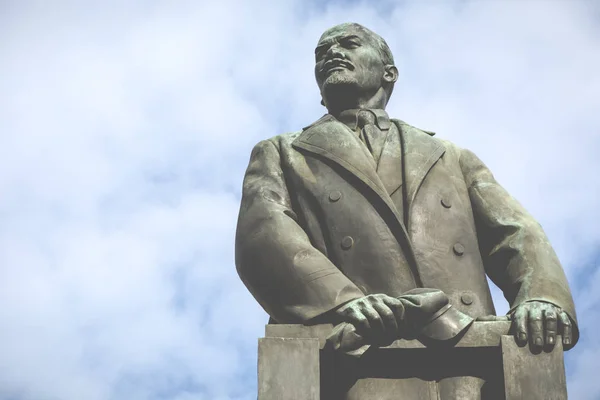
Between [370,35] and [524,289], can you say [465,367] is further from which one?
[370,35]

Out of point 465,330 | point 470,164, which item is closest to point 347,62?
point 470,164

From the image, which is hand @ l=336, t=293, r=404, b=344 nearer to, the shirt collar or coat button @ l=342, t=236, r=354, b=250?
coat button @ l=342, t=236, r=354, b=250

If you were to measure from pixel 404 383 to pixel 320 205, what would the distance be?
6.68 ft

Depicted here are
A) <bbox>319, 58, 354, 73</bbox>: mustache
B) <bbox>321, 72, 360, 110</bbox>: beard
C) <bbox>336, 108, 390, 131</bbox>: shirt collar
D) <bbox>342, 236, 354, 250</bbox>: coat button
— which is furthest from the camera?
<bbox>319, 58, 354, 73</bbox>: mustache

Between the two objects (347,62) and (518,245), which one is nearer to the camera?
(518,245)

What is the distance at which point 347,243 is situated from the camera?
12008 millimetres

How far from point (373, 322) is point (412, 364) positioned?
2.15 feet

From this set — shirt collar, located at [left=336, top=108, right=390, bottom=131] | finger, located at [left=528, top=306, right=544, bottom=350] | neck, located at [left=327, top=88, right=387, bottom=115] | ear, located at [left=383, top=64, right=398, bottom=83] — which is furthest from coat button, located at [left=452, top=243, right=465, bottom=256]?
ear, located at [left=383, top=64, right=398, bottom=83]

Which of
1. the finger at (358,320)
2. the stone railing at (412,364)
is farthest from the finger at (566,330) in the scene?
the finger at (358,320)

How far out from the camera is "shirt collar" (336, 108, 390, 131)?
13258 millimetres

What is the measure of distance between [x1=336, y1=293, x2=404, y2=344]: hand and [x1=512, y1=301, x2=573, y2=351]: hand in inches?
41.0

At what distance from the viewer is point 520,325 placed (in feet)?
36.4

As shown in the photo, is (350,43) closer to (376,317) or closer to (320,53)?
(320,53)

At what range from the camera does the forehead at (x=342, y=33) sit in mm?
13831
